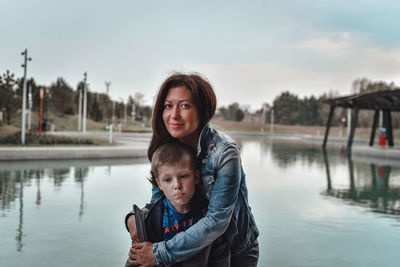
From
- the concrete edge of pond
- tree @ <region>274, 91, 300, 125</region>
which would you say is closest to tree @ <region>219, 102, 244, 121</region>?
tree @ <region>274, 91, 300, 125</region>

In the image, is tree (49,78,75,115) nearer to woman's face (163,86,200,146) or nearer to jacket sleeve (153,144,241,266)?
woman's face (163,86,200,146)

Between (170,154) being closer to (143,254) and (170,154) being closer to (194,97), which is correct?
(194,97)

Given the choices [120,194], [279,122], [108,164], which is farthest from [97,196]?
[279,122]

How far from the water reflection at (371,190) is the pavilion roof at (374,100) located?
7.25 m

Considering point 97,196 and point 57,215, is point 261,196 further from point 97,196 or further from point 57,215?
point 57,215

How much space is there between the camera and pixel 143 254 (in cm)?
221

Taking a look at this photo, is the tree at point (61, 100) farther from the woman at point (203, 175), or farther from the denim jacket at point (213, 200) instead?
the denim jacket at point (213, 200)

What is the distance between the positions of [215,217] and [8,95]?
1123 inches

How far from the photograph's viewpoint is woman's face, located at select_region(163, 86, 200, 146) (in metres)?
2.31

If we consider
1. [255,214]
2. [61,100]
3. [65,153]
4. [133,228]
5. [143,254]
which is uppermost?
[61,100]

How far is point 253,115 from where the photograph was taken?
11131 cm

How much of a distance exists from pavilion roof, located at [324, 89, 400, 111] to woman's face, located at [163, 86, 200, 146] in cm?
1978

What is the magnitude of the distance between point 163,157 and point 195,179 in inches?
8.6

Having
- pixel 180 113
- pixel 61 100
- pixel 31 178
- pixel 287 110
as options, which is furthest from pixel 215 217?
pixel 287 110
